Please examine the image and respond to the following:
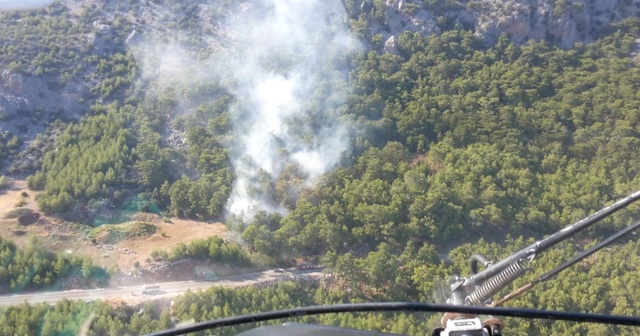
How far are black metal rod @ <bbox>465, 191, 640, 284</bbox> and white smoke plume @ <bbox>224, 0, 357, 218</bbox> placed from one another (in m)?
11.5

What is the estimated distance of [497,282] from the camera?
215cm

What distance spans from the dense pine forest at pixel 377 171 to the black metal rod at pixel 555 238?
527cm

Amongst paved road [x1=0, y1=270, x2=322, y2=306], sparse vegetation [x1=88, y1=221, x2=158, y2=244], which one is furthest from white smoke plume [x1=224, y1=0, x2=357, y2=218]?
paved road [x1=0, y1=270, x2=322, y2=306]

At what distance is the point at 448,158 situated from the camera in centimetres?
1457

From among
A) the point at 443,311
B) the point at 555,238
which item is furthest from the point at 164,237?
the point at 443,311

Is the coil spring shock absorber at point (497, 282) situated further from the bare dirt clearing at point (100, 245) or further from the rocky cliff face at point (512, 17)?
the rocky cliff face at point (512, 17)

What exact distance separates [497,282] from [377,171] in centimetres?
1219

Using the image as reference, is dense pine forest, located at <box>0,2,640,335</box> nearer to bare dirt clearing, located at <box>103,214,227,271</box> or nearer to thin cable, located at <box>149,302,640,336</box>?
bare dirt clearing, located at <box>103,214,227,271</box>

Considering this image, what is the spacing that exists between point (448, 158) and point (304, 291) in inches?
245

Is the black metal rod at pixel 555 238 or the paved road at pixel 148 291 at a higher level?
the black metal rod at pixel 555 238

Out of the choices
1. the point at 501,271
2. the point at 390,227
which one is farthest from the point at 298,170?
the point at 501,271

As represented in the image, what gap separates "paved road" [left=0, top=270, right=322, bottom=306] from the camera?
1039 centimetres

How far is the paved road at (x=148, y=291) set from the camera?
34.1 feet

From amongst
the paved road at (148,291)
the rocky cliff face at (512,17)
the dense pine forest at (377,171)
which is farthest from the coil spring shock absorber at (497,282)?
the rocky cliff face at (512,17)
